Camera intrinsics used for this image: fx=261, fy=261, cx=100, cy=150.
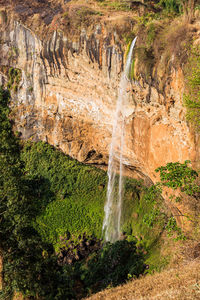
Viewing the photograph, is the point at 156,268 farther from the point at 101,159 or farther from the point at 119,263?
the point at 101,159

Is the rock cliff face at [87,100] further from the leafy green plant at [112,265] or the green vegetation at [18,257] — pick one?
the green vegetation at [18,257]

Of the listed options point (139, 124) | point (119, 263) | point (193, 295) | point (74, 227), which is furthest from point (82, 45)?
point (193, 295)

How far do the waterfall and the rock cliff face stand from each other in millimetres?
307

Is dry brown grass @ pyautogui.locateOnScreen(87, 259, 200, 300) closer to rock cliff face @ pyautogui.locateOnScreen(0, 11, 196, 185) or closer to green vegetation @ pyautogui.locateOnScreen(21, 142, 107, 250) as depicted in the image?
rock cliff face @ pyautogui.locateOnScreen(0, 11, 196, 185)

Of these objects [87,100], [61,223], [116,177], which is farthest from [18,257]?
[87,100]

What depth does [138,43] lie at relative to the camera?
939 cm

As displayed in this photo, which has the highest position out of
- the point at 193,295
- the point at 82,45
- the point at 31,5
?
the point at 31,5

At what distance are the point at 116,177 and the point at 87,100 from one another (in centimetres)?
417

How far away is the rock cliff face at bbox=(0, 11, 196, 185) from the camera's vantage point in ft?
29.8

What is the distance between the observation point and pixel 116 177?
44.2 ft

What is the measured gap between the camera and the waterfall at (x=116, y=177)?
10932mm

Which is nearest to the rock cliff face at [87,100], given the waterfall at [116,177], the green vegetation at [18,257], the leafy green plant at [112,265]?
the waterfall at [116,177]

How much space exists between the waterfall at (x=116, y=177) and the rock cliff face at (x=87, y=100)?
1.01 feet

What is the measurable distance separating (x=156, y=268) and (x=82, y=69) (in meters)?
8.73
